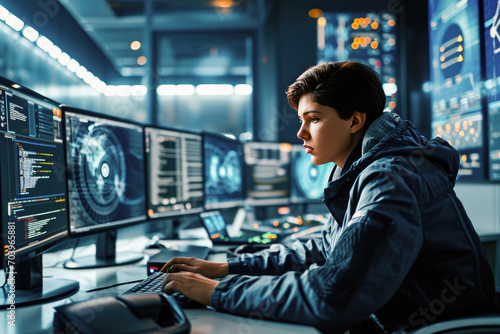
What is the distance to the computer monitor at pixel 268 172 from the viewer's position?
2.35 metres

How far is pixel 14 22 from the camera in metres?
1.97

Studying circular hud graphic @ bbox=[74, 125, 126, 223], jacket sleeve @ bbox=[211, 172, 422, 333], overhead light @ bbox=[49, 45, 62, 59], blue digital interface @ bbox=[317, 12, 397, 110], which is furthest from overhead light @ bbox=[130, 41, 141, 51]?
jacket sleeve @ bbox=[211, 172, 422, 333]

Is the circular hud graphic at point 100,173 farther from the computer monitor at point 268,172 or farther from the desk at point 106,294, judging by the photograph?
the computer monitor at point 268,172

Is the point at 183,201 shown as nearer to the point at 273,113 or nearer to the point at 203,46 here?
the point at 273,113

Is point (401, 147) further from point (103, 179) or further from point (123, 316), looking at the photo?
point (103, 179)

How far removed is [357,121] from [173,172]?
975 millimetres

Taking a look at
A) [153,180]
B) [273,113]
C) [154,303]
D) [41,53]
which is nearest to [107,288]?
[154,303]

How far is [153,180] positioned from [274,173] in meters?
1.02

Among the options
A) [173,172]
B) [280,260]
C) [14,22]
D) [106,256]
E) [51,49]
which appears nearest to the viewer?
[280,260]

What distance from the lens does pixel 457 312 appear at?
79cm

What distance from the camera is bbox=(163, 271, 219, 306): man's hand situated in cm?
77

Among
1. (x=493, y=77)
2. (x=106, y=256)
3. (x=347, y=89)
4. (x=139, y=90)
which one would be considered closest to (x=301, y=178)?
(x=493, y=77)

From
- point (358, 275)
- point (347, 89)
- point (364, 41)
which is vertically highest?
point (364, 41)

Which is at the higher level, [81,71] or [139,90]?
[81,71]
